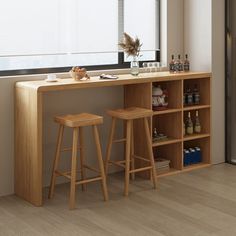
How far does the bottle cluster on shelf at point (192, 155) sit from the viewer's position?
5.03 metres

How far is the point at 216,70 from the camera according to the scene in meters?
5.04

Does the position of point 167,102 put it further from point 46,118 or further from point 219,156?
point 46,118

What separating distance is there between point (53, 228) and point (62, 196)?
2.29ft

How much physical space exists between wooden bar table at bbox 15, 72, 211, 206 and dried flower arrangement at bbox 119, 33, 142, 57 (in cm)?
22

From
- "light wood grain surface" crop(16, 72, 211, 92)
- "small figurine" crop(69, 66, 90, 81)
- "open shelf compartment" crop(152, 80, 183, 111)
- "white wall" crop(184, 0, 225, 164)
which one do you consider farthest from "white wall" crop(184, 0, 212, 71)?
"small figurine" crop(69, 66, 90, 81)

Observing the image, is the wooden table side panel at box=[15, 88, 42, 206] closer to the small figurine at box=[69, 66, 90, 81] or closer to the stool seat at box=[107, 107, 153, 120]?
the small figurine at box=[69, 66, 90, 81]

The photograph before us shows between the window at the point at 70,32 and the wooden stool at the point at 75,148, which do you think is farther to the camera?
the window at the point at 70,32

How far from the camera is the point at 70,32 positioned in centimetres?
455

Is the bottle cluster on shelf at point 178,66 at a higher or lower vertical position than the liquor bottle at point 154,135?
higher

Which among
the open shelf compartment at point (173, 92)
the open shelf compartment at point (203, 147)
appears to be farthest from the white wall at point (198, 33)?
the open shelf compartment at point (203, 147)

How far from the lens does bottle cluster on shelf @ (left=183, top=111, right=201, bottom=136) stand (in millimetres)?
5035

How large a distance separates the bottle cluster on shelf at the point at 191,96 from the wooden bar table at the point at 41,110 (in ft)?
0.27

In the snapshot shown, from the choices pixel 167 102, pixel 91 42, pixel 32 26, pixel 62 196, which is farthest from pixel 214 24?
pixel 62 196

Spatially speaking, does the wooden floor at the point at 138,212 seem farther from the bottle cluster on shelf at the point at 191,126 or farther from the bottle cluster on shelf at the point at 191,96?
the bottle cluster on shelf at the point at 191,96
